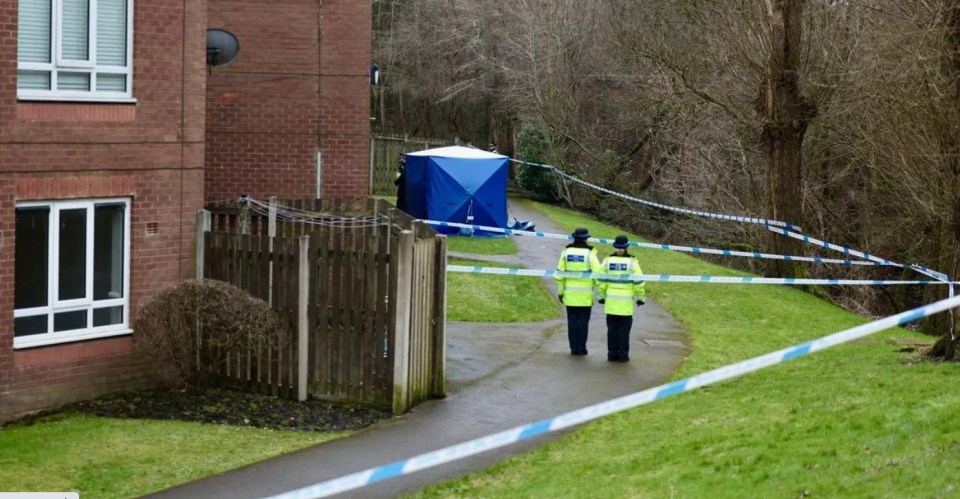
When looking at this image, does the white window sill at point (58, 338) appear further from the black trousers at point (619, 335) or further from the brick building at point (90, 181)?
the black trousers at point (619, 335)

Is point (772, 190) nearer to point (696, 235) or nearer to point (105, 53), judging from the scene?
point (696, 235)

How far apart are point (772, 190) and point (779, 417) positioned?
14435 millimetres

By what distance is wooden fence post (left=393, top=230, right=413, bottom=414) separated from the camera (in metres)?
12.3

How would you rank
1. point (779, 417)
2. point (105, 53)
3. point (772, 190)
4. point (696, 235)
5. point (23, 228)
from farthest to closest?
point (696, 235) → point (772, 190) → point (105, 53) → point (23, 228) → point (779, 417)

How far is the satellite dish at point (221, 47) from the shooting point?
17141 mm

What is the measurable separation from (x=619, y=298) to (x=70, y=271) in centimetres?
611

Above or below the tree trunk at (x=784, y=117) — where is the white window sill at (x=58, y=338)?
below

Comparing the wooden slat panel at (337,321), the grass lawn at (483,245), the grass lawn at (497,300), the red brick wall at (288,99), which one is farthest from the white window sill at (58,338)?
the grass lawn at (483,245)

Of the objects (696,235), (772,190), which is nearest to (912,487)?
(772,190)

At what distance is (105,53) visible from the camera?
13008 millimetres

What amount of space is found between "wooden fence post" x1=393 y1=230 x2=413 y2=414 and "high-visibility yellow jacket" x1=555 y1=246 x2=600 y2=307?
3382mm

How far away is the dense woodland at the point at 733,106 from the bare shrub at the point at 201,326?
6.94 m

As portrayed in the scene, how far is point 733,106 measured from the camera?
27.7 meters

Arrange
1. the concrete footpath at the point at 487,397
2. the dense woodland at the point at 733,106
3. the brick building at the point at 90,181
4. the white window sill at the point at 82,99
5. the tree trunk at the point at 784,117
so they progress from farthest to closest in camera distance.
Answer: the tree trunk at the point at 784,117
the dense woodland at the point at 733,106
the white window sill at the point at 82,99
the brick building at the point at 90,181
the concrete footpath at the point at 487,397
